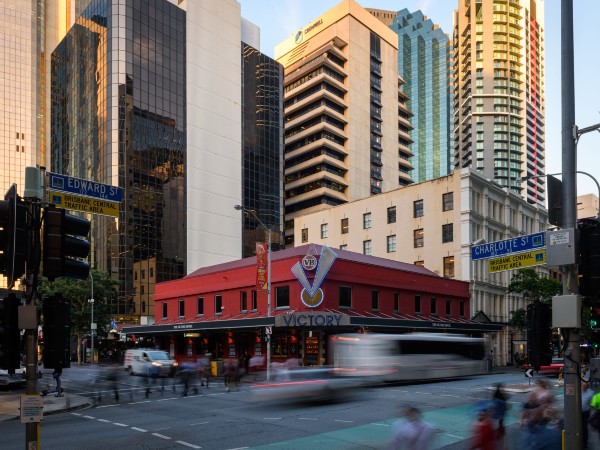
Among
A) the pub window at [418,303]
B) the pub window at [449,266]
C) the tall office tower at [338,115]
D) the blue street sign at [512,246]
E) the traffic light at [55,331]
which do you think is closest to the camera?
the traffic light at [55,331]

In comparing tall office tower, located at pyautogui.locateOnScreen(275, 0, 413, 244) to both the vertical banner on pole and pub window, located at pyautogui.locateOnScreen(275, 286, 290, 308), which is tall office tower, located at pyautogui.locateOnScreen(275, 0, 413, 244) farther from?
the vertical banner on pole

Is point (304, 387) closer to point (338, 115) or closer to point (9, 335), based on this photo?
point (9, 335)

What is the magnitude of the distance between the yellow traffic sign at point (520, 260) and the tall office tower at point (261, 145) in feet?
324

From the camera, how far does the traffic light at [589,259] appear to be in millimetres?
9375

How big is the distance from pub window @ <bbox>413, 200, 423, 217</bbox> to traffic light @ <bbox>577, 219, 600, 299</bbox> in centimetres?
5557

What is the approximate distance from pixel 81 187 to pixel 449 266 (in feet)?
182

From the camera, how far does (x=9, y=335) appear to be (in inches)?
294

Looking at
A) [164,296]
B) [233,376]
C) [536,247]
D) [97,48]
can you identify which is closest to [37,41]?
[97,48]

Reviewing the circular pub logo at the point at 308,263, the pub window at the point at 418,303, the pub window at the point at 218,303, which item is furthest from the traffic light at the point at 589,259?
the pub window at the point at 418,303

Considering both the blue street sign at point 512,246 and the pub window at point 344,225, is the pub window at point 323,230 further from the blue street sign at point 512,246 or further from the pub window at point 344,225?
the blue street sign at point 512,246

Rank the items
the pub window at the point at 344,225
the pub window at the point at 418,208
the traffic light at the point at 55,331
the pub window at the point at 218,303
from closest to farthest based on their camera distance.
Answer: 1. the traffic light at the point at 55,331
2. the pub window at the point at 218,303
3. the pub window at the point at 418,208
4. the pub window at the point at 344,225

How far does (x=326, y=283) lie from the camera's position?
1743 inches

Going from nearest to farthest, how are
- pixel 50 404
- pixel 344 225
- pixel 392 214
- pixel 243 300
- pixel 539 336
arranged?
pixel 539 336 < pixel 50 404 < pixel 243 300 < pixel 392 214 < pixel 344 225

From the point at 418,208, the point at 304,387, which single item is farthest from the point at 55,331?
the point at 418,208
